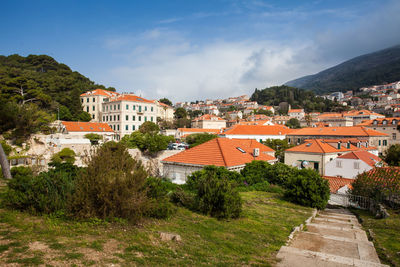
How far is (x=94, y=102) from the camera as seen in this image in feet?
214

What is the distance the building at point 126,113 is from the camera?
5794 centimetres

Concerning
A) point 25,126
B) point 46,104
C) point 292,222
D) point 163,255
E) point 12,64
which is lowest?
point 292,222

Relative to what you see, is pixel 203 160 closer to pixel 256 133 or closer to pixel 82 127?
pixel 82 127

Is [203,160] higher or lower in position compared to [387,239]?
higher

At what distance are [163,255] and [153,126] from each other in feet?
173

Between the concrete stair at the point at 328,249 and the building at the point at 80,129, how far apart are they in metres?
40.5

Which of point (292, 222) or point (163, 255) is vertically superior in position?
point (163, 255)

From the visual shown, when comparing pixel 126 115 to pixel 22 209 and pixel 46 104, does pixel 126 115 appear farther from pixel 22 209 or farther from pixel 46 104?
pixel 22 209

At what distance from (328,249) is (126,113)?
2189 inches

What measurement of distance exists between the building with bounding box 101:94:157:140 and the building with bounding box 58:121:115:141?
6.61m

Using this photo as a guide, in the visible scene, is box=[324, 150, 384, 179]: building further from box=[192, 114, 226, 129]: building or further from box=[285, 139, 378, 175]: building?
box=[192, 114, 226, 129]: building

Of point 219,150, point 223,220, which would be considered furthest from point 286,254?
point 219,150

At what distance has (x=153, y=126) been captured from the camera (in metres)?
56.9

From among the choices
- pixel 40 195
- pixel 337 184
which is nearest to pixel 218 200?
pixel 40 195
